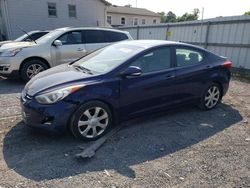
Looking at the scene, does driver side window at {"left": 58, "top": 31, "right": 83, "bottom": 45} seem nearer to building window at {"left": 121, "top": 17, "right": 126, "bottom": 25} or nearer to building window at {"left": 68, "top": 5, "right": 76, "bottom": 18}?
building window at {"left": 68, "top": 5, "right": 76, "bottom": 18}

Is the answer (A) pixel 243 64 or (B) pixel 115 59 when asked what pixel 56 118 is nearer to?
(B) pixel 115 59

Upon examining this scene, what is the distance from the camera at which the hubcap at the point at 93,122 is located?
12.5 feet

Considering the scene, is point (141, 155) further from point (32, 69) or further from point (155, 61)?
point (32, 69)

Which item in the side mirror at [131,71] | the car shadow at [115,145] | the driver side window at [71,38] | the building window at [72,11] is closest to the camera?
the car shadow at [115,145]

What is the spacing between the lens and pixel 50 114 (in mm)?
3572

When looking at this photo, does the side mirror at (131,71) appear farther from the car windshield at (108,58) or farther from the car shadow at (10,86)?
the car shadow at (10,86)

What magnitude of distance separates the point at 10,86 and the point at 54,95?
14.2 feet

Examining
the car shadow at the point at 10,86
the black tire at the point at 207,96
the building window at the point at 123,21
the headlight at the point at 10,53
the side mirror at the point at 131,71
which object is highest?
the building window at the point at 123,21

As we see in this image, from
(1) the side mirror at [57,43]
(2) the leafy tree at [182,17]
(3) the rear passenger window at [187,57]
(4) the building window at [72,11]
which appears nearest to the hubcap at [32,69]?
(1) the side mirror at [57,43]

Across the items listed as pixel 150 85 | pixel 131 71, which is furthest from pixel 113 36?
pixel 131 71

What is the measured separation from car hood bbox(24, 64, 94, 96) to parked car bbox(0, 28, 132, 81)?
3.26 m

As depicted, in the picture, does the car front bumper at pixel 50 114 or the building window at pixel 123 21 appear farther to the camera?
the building window at pixel 123 21

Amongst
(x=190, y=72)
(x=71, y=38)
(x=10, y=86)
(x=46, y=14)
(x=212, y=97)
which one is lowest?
(x=10, y=86)

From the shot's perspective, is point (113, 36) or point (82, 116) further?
point (113, 36)
